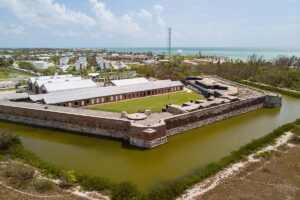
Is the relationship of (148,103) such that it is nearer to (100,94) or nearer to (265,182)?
(100,94)

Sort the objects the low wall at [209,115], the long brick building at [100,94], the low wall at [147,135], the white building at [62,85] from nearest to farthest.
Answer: the low wall at [147,135], the low wall at [209,115], the long brick building at [100,94], the white building at [62,85]

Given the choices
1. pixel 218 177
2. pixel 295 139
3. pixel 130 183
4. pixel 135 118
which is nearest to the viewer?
pixel 130 183

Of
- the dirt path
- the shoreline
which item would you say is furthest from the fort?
the dirt path

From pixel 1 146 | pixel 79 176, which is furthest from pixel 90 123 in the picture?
pixel 79 176

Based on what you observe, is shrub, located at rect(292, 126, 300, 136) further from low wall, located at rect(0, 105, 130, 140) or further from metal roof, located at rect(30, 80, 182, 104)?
metal roof, located at rect(30, 80, 182, 104)

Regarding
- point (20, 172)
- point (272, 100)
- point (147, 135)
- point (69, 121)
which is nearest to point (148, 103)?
point (69, 121)

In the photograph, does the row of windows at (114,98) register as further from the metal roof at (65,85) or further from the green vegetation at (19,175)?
the green vegetation at (19,175)

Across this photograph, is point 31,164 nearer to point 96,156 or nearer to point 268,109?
point 96,156

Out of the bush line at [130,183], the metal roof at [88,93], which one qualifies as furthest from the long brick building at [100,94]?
the bush line at [130,183]
